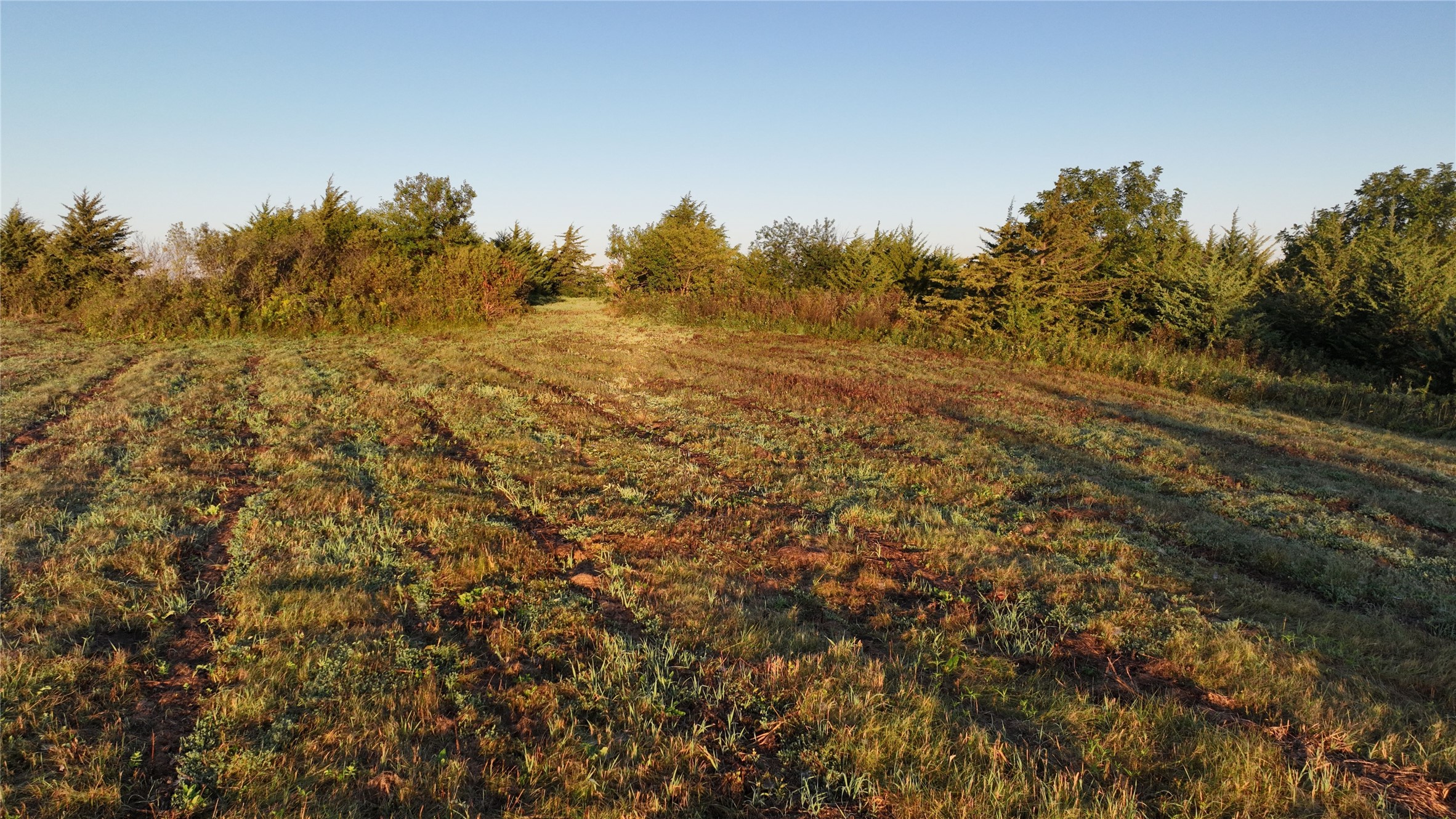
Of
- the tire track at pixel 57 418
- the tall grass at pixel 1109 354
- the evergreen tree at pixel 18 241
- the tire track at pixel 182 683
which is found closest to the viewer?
the tire track at pixel 182 683

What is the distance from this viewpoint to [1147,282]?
2203cm

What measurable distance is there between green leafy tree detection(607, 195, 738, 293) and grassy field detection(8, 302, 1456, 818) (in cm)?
2735

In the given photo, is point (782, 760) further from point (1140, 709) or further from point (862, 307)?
point (862, 307)

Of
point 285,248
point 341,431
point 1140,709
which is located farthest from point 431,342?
point 1140,709

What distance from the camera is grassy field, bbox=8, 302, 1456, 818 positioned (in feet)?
8.87

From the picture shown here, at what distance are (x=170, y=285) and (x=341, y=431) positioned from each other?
18447mm

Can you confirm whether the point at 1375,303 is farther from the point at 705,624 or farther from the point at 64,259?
the point at 64,259

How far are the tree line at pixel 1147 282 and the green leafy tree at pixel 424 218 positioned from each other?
489 inches

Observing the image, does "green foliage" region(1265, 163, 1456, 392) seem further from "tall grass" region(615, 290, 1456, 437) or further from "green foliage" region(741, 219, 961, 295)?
"green foliage" region(741, 219, 961, 295)

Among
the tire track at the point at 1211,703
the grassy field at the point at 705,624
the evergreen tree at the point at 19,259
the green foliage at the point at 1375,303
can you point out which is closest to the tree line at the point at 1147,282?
the green foliage at the point at 1375,303

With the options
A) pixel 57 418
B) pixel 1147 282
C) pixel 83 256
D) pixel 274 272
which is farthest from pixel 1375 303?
pixel 83 256

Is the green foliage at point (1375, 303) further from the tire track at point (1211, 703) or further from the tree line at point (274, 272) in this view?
the tree line at point (274, 272)

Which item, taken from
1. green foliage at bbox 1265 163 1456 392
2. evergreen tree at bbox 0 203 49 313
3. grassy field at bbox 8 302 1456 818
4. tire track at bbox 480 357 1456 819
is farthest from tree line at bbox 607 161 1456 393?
evergreen tree at bbox 0 203 49 313

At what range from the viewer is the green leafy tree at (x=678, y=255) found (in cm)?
3509
